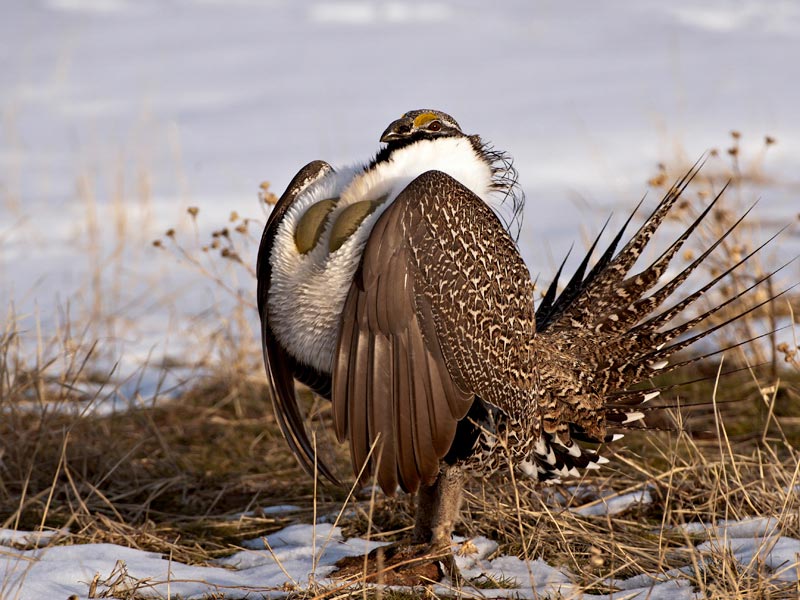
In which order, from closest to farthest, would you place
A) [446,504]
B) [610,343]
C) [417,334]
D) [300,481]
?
[417,334] → [446,504] → [610,343] → [300,481]

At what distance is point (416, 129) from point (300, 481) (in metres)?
1.65

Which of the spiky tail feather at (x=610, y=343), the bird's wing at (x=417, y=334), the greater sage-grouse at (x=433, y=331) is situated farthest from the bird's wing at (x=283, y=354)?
the spiky tail feather at (x=610, y=343)

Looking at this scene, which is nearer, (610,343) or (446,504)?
(446,504)

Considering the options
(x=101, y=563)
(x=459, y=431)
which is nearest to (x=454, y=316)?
(x=459, y=431)

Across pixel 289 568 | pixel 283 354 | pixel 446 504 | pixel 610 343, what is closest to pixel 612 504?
pixel 610 343

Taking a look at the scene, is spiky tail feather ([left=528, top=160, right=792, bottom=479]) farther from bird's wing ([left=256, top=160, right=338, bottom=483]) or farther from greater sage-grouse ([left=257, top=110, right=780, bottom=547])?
bird's wing ([left=256, top=160, right=338, bottom=483])

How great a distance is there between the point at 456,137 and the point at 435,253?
1.62 feet

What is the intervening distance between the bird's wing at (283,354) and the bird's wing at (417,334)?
471 mm

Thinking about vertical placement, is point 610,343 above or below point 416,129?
below

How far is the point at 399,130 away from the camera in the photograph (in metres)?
2.99

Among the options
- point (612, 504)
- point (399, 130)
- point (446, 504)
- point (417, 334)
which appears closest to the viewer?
point (417, 334)

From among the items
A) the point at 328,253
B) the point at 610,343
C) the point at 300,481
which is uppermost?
the point at 328,253

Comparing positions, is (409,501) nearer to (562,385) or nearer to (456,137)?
(562,385)

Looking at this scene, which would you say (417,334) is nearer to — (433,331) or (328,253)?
(433,331)
